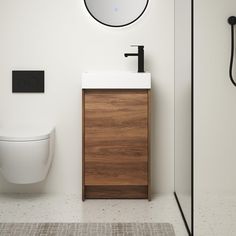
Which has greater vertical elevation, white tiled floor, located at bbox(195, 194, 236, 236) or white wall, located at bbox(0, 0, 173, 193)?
white wall, located at bbox(0, 0, 173, 193)

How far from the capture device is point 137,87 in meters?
2.57

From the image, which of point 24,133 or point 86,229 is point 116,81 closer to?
point 24,133

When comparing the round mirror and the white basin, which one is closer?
the white basin

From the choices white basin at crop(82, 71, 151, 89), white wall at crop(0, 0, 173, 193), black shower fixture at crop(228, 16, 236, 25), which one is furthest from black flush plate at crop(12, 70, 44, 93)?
black shower fixture at crop(228, 16, 236, 25)

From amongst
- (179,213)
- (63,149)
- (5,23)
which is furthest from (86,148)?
(5,23)

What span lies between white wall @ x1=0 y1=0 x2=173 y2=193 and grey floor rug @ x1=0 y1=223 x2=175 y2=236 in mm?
681

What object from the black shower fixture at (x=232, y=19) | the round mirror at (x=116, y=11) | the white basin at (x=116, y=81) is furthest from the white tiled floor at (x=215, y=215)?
the round mirror at (x=116, y=11)

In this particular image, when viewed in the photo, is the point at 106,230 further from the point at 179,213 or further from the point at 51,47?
the point at 51,47

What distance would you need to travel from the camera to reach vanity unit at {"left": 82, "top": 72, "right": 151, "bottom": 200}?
2.56m

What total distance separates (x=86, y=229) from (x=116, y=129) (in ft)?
2.49

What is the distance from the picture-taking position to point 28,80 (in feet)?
9.22

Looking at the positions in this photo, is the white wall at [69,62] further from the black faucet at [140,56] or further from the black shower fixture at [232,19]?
the black shower fixture at [232,19]

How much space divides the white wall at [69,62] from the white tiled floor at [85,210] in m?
0.17

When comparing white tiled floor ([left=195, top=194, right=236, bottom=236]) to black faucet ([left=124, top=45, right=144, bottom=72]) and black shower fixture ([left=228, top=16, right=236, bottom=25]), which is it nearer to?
black faucet ([left=124, top=45, right=144, bottom=72])
